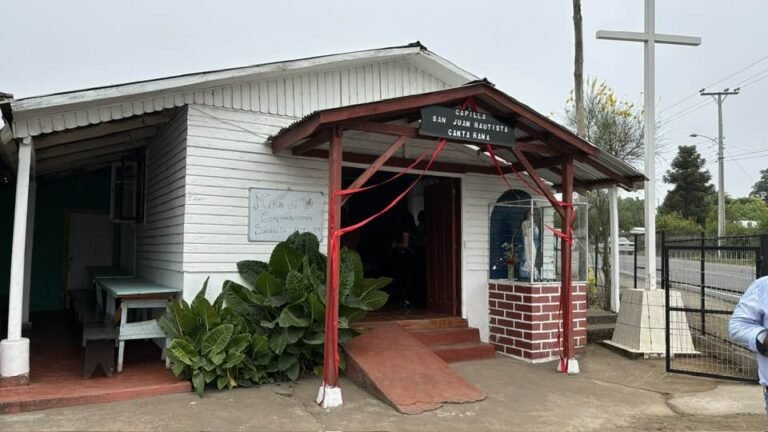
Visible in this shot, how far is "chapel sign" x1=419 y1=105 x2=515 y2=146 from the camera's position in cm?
583

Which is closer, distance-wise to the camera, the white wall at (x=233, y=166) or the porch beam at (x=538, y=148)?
the white wall at (x=233, y=166)

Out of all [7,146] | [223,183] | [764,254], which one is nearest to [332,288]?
[223,183]

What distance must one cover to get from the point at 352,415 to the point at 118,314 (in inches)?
132

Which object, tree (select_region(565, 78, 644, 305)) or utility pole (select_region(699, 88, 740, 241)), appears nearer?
tree (select_region(565, 78, 644, 305))

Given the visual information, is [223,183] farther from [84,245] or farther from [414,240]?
[84,245]

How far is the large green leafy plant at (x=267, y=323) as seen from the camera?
5516mm

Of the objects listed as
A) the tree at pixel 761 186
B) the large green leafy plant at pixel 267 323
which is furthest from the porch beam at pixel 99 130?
the tree at pixel 761 186

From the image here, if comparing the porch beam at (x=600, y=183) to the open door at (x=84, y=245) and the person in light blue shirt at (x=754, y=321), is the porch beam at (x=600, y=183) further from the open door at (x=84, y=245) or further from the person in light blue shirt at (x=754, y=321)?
the open door at (x=84, y=245)

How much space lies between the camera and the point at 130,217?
329 inches

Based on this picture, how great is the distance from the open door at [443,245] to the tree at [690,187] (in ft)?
140

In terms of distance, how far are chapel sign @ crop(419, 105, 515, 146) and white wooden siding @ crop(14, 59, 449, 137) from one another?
7.04 feet

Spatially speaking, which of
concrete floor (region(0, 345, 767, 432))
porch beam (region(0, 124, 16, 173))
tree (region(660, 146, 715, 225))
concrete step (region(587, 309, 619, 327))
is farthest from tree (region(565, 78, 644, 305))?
tree (region(660, 146, 715, 225))

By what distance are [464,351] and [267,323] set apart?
293 centimetres

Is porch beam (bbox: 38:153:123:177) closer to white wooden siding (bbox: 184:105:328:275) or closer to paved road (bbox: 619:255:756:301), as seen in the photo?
white wooden siding (bbox: 184:105:328:275)
